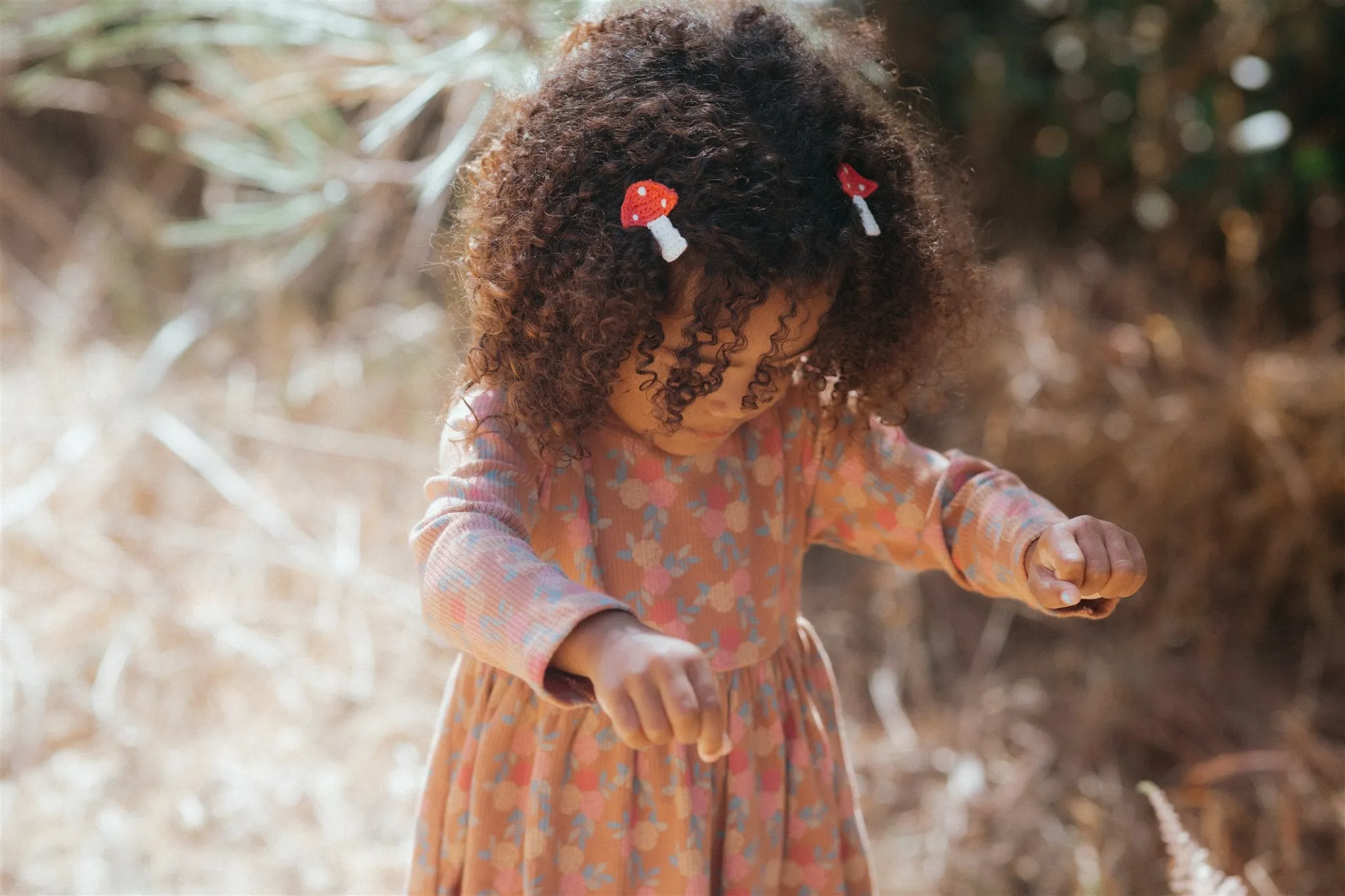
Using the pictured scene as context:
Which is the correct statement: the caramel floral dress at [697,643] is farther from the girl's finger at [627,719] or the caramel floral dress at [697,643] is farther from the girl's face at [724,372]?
the girl's finger at [627,719]

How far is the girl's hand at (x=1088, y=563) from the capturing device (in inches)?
31.1

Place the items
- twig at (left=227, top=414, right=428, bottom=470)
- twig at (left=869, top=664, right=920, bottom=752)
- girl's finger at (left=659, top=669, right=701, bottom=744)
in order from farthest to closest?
twig at (left=227, top=414, right=428, bottom=470), twig at (left=869, top=664, right=920, bottom=752), girl's finger at (left=659, top=669, right=701, bottom=744)

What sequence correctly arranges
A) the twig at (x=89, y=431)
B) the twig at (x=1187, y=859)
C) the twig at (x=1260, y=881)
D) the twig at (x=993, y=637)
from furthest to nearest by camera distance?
1. the twig at (x=89, y=431)
2. the twig at (x=993, y=637)
3. the twig at (x=1260, y=881)
4. the twig at (x=1187, y=859)

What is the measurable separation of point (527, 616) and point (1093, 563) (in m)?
0.36

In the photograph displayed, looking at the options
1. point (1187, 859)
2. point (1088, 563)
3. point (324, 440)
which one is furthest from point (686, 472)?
point (324, 440)

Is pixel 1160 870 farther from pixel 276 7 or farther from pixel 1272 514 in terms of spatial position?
pixel 276 7

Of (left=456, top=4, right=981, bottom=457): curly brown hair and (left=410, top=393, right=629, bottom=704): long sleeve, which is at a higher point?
(left=456, top=4, right=981, bottom=457): curly brown hair

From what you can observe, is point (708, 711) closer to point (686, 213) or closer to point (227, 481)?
point (686, 213)

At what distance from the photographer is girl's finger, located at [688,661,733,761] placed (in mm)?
621

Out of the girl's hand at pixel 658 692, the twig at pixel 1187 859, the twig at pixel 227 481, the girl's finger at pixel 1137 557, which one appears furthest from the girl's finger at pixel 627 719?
the twig at pixel 227 481

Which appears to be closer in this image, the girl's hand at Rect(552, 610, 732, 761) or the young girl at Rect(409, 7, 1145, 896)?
the girl's hand at Rect(552, 610, 732, 761)

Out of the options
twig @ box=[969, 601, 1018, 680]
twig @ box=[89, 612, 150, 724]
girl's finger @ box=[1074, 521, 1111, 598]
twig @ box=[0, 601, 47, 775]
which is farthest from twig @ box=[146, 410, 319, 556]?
girl's finger @ box=[1074, 521, 1111, 598]

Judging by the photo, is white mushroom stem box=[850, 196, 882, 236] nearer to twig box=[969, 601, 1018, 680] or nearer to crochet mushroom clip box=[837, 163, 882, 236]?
crochet mushroom clip box=[837, 163, 882, 236]

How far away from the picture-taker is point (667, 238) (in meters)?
0.75
